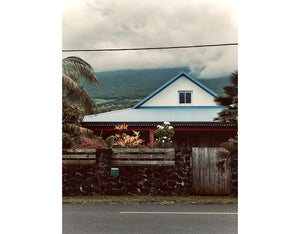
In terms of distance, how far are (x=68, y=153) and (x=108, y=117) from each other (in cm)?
803

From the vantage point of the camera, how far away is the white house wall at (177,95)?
20.4m

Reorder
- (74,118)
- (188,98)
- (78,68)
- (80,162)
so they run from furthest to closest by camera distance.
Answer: (188,98), (74,118), (78,68), (80,162)

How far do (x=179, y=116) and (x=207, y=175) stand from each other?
8.20 m

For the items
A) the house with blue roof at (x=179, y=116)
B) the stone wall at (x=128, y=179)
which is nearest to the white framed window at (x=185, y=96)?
the house with blue roof at (x=179, y=116)

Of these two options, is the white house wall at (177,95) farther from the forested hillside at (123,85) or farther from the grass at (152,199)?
the forested hillside at (123,85)

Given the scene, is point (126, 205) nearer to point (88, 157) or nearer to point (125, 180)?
point (125, 180)

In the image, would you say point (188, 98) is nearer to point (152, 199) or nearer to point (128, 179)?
point (128, 179)

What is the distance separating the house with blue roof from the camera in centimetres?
1684

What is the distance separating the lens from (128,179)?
9.86 metres

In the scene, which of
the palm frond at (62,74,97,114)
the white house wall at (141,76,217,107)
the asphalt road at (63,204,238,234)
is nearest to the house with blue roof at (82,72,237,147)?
the white house wall at (141,76,217,107)

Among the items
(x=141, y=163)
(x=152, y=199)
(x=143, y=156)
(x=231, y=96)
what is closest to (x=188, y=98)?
(x=143, y=156)

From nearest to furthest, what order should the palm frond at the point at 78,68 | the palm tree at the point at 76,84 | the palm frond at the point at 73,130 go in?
the palm tree at the point at 76,84 → the palm frond at the point at 78,68 → the palm frond at the point at 73,130

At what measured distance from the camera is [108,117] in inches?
714
